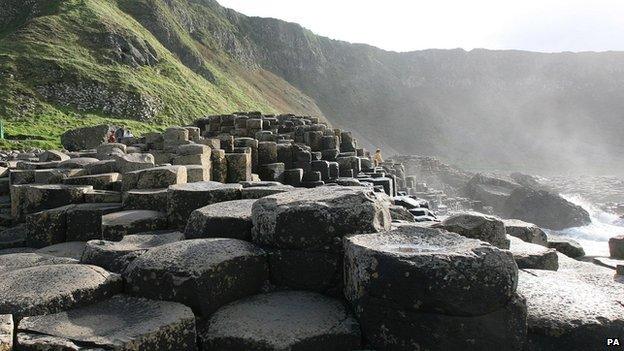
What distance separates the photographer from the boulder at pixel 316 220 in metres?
4.25

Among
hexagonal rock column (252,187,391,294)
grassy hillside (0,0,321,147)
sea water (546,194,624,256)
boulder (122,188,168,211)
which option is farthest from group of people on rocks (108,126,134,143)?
sea water (546,194,624,256)

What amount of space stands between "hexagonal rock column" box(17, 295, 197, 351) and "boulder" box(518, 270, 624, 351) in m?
2.72

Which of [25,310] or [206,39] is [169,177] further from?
[206,39]

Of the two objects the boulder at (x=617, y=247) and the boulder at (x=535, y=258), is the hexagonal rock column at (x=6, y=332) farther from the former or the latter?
the boulder at (x=617, y=247)

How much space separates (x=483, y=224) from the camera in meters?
5.93

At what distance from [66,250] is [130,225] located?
956 millimetres

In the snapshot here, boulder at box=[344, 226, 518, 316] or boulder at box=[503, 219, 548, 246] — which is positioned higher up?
boulder at box=[344, 226, 518, 316]

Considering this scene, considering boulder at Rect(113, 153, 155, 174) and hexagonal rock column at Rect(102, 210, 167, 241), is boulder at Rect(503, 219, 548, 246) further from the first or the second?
boulder at Rect(113, 153, 155, 174)

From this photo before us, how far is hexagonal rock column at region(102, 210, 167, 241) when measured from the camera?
19.8ft

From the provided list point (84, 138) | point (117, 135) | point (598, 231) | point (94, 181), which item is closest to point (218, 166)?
point (94, 181)

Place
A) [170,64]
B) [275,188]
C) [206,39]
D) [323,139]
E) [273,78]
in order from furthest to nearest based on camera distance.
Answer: [273,78], [206,39], [170,64], [323,139], [275,188]

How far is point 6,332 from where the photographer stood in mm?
3164

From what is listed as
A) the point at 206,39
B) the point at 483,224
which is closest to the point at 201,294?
the point at 483,224

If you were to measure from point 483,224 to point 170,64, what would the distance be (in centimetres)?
5002
